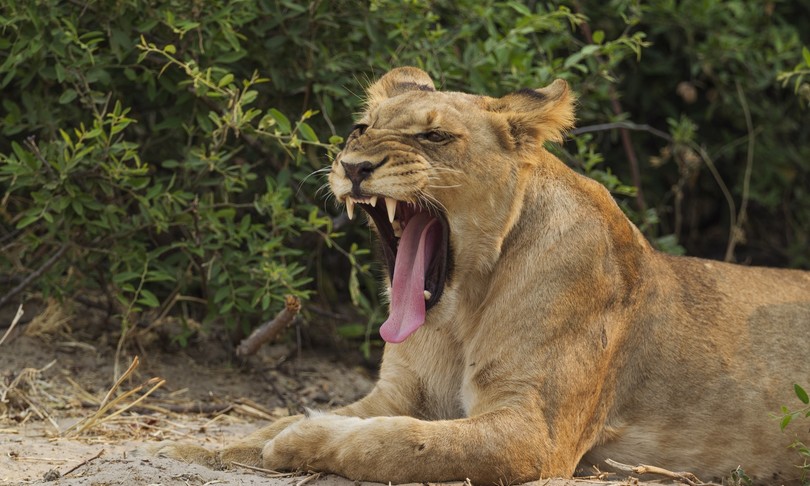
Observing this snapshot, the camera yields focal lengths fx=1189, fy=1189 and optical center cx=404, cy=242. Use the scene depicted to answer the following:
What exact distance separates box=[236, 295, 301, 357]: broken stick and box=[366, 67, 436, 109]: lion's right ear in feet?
3.23

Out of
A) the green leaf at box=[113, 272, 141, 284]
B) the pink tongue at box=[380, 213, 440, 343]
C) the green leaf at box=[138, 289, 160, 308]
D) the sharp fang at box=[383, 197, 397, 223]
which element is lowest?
the green leaf at box=[138, 289, 160, 308]

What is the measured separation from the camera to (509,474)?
11.9 ft

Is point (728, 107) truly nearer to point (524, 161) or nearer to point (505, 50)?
point (505, 50)

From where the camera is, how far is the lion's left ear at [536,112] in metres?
4.01

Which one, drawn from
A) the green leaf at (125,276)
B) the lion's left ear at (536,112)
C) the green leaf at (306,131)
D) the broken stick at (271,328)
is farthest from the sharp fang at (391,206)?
the green leaf at (125,276)

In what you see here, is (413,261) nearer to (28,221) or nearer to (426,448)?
(426,448)

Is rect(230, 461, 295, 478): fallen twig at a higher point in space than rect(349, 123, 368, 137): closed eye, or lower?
lower

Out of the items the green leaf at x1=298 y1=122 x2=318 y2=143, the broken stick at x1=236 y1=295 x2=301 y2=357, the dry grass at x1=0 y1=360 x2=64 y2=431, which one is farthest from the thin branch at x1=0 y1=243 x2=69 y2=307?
the green leaf at x1=298 y1=122 x2=318 y2=143

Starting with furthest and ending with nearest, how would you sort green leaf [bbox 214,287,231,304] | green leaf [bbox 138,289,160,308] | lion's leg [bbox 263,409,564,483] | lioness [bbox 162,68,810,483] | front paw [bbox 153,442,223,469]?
green leaf [bbox 214,287,231,304]
green leaf [bbox 138,289,160,308]
front paw [bbox 153,442,223,469]
lioness [bbox 162,68,810,483]
lion's leg [bbox 263,409,564,483]

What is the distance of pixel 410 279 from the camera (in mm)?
3891

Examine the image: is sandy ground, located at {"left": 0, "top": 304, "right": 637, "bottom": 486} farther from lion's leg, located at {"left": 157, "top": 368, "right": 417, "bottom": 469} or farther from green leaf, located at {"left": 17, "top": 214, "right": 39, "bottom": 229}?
green leaf, located at {"left": 17, "top": 214, "right": 39, "bottom": 229}

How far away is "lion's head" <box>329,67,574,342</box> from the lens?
146 inches

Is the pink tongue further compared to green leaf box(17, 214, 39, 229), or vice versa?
green leaf box(17, 214, 39, 229)

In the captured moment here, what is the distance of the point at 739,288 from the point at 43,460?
2620 millimetres
